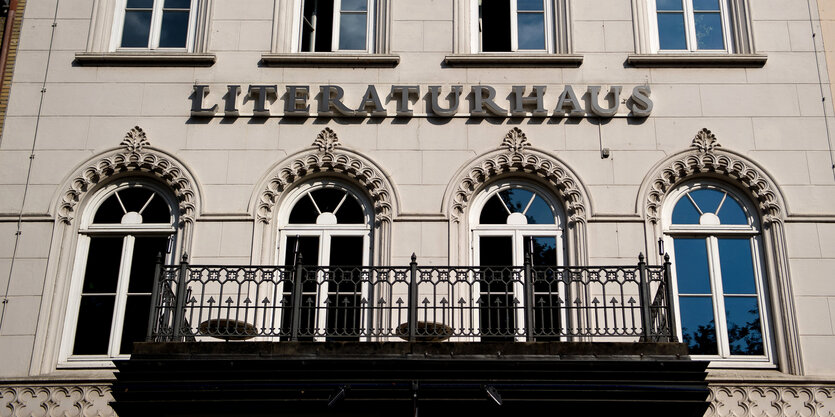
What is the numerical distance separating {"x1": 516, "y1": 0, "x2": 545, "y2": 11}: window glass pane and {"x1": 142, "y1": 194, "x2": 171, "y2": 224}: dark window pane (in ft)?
22.2

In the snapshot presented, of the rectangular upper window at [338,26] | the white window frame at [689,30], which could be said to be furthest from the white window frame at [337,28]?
the white window frame at [689,30]

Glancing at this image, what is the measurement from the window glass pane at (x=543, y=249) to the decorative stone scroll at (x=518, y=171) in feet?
1.54

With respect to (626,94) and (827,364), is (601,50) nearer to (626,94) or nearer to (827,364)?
(626,94)

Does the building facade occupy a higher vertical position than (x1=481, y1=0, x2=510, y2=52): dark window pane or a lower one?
lower

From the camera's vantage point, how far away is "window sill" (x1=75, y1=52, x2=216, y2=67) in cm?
1564

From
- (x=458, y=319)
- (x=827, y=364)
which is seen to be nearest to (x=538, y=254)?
(x=458, y=319)

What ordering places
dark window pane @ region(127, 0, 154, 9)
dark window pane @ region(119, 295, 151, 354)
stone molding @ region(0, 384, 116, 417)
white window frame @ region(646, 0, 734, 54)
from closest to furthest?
stone molding @ region(0, 384, 116, 417) → dark window pane @ region(119, 295, 151, 354) → white window frame @ region(646, 0, 734, 54) → dark window pane @ region(127, 0, 154, 9)

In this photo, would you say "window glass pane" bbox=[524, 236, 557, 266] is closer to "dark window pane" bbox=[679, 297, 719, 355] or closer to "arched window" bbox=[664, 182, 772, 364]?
"arched window" bbox=[664, 182, 772, 364]

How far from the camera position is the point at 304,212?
49.4 ft

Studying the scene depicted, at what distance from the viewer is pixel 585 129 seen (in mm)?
15164

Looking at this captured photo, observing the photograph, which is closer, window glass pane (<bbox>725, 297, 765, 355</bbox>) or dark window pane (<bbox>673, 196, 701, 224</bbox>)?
window glass pane (<bbox>725, 297, 765, 355</bbox>)

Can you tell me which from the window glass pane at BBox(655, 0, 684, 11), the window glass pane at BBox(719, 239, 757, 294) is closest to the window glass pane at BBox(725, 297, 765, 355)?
the window glass pane at BBox(719, 239, 757, 294)

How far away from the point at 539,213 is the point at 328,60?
4.26 meters

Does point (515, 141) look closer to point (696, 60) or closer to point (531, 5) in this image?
point (531, 5)
